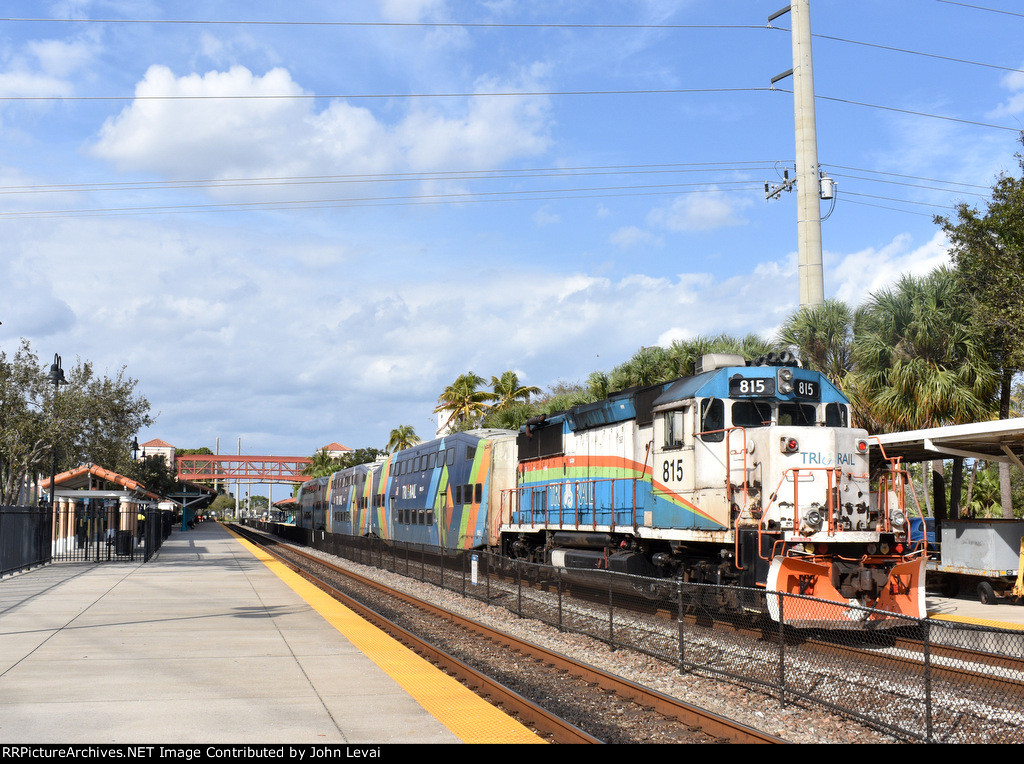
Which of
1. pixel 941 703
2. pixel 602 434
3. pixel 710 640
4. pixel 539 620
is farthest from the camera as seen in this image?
pixel 602 434

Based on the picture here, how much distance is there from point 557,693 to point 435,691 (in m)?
1.34

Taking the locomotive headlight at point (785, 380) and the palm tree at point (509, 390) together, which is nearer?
the locomotive headlight at point (785, 380)

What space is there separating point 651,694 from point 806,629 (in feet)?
6.20

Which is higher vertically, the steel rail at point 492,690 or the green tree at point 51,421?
the green tree at point 51,421

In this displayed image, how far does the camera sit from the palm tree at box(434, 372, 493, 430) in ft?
201

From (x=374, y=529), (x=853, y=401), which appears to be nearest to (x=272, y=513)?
(x=374, y=529)

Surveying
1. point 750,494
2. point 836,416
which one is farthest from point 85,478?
point 836,416

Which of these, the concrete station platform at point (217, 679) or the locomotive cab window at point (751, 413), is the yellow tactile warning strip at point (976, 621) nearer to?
the locomotive cab window at point (751, 413)

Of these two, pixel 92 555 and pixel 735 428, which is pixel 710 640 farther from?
pixel 92 555

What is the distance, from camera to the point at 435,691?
30.6 feet

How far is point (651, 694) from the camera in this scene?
888 cm

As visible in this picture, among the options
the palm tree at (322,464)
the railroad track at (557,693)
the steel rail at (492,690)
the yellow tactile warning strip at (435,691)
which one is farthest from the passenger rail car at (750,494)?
the palm tree at (322,464)

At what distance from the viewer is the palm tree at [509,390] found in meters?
60.0

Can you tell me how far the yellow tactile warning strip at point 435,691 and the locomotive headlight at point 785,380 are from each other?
22.2 ft
